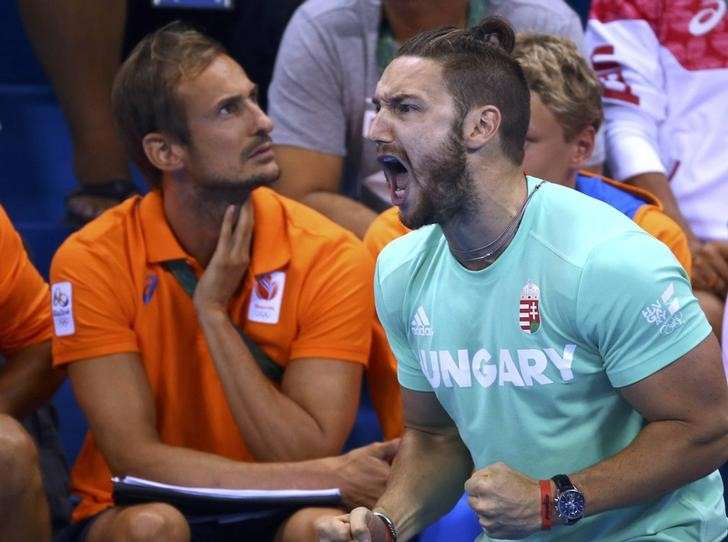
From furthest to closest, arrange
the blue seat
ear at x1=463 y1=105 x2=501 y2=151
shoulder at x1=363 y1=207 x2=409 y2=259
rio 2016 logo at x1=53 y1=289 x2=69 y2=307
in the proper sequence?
1. shoulder at x1=363 y1=207 x2=409 y2=259
2. rio 2016 logo at x1=53 y1=289 x2=69 y2=307
3. the blue seat
4. ear at x1=463 y1=105 x2=501 y2=151

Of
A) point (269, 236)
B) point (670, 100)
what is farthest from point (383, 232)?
point (670, 100)

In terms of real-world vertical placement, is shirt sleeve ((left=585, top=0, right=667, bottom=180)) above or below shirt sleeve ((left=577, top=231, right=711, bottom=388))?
below

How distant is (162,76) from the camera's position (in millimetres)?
3242

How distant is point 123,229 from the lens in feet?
10.4

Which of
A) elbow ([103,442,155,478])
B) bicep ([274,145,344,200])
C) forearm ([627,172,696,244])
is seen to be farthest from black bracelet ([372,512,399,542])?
forearm ([627,172,696,244])

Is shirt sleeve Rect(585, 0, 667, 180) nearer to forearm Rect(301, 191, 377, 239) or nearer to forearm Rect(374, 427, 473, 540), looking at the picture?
forearm Rect(301, 191, 377, 239)

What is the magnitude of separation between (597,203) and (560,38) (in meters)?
1.08

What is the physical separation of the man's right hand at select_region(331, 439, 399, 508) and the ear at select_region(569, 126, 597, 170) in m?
0.79

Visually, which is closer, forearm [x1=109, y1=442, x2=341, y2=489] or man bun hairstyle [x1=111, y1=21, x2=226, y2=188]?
forearm [x1=109, y1=442, x2=341, y2=489]

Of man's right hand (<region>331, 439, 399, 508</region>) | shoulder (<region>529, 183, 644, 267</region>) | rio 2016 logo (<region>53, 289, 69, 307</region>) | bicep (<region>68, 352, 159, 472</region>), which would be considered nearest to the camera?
shoulder (<region>529, 183, 644, 267</region>)

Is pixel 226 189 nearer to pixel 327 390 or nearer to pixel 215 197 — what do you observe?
pixel 215 197

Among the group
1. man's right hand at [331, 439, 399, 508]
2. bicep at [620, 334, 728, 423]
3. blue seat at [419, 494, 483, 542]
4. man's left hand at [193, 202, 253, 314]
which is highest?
bicep at [620, 334, 728, 423]

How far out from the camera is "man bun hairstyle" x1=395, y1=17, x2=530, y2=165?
2293 millimetres

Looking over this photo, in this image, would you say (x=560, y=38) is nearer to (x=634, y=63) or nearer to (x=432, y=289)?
(x=634, y=63)
